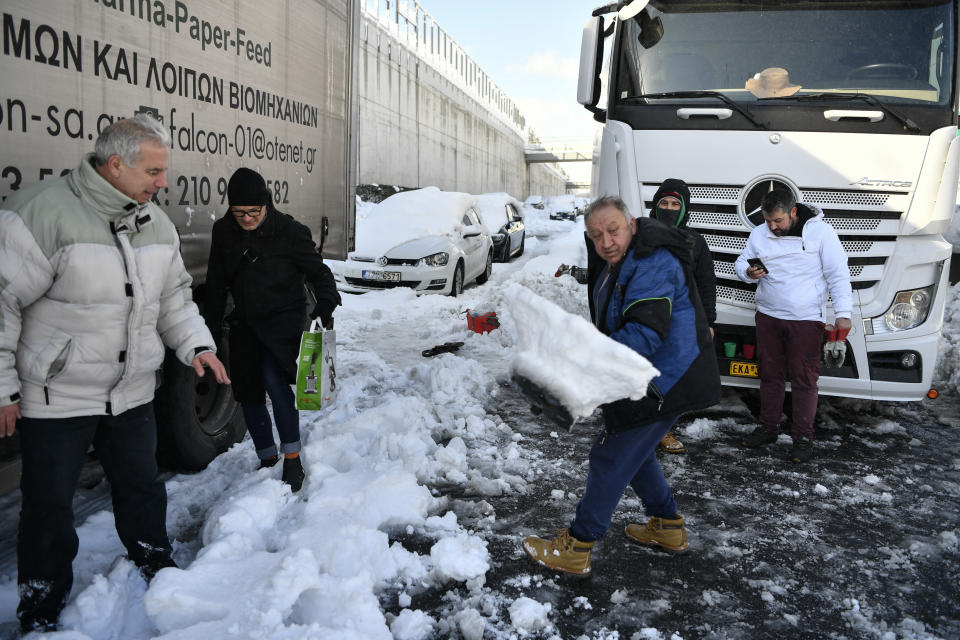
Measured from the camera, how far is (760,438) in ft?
16.8

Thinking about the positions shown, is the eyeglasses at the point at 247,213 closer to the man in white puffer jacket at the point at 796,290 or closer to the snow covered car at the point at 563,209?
the man in white puffer jacket at the point at 796,290

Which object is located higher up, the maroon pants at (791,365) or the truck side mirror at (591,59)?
the truck side mirror at (591,59)

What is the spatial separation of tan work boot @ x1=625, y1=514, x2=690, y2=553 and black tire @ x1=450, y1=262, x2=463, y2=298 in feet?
26.1

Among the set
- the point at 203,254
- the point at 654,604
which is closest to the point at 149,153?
the point at 203,254

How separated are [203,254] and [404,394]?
7.61ft

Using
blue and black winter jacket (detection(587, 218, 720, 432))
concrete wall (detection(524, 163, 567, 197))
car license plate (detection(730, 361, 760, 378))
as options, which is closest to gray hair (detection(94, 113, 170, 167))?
blue and black winter jacket (detection(587, 218, 720, 432))

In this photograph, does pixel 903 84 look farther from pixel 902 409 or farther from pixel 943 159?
pixel 902 409

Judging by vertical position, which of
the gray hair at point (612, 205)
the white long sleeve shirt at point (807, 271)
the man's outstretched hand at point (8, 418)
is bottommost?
the man's outstretched hand at point (8, 418)

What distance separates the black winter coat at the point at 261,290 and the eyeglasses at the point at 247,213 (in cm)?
7

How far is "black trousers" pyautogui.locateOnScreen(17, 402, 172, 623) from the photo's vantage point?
2.47 meters

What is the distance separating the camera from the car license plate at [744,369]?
5188 millimetres

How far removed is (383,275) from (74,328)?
8.44 meters

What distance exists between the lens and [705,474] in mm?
4621

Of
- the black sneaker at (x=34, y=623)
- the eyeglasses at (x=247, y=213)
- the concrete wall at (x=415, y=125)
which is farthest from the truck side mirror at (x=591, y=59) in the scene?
the concrete wall at (x=415, y=125)
